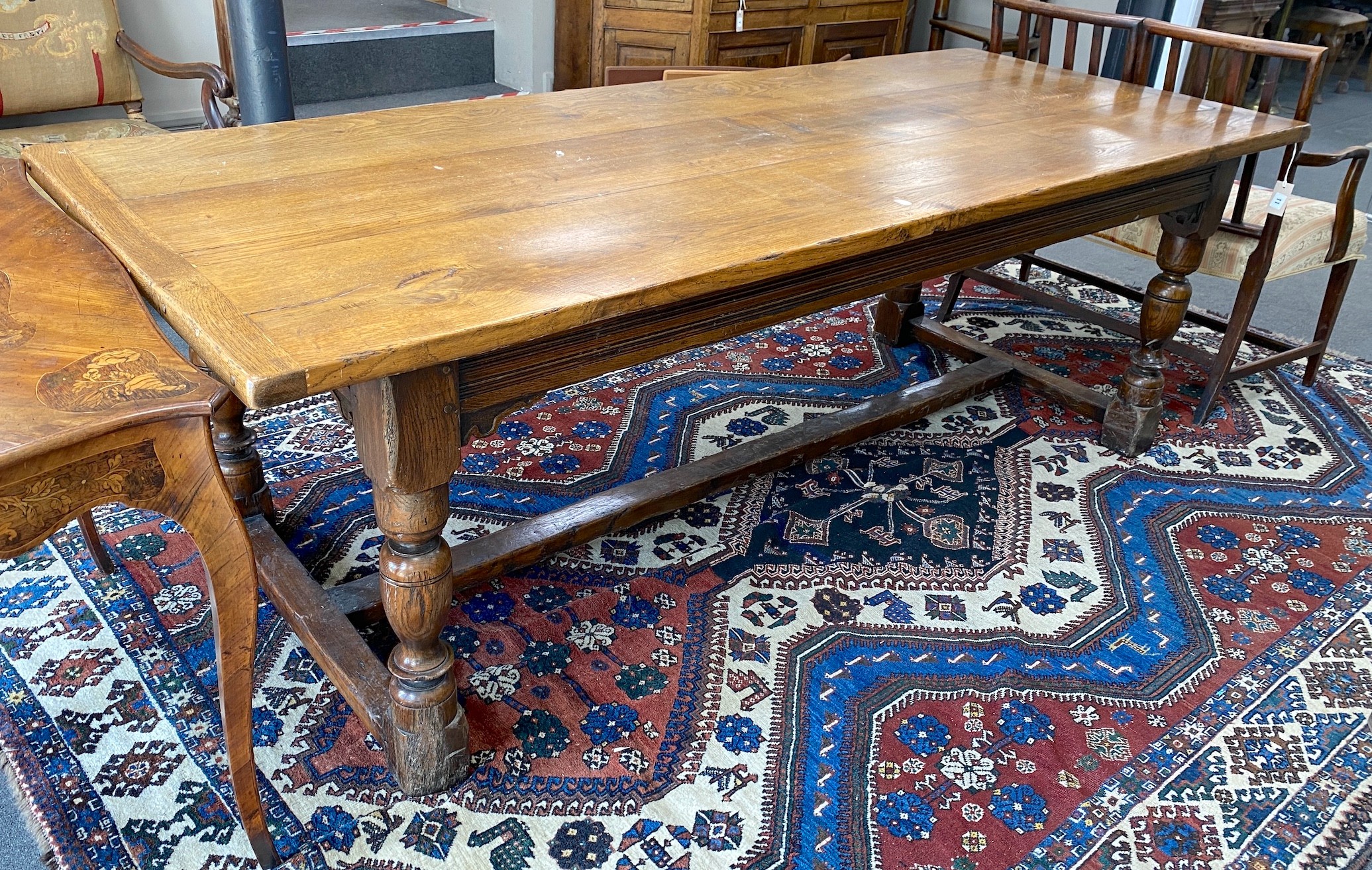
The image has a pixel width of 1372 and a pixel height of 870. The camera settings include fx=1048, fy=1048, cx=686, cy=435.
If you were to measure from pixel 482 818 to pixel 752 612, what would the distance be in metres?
0.70

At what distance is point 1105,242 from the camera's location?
301cm

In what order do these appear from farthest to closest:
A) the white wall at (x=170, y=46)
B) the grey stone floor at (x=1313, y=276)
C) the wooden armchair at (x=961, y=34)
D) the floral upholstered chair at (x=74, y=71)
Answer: the wooden armchair at (x=961, y=34)
the white wall at (x=170, y=46)
the grey stone floor at (x=1313, y=276)
the floral upholstered chair at (x=74, y=71)

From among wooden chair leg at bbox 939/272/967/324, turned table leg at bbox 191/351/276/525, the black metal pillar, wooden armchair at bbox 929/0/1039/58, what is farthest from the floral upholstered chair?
wooden armchair at bbox 929/0/1039/58

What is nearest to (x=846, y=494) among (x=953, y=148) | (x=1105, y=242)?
(x=953, y=148)

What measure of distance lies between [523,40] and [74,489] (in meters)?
4.67

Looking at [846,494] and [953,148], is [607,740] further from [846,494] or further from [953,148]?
[953,148]

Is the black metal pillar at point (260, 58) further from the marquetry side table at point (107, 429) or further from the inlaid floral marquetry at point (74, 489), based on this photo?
the inlaid floral marquetry at point (74, 489)

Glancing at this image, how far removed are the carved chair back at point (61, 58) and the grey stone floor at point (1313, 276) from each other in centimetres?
344

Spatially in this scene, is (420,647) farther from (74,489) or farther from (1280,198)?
(1280,198)

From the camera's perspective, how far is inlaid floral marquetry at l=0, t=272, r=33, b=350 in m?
1.25

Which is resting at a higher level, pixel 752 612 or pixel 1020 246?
pixel 1020 246

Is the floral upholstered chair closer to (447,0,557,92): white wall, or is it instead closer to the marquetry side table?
the marquetry side table

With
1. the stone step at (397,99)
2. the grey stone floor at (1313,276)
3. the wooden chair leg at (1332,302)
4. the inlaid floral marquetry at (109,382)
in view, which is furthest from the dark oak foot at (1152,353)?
the stone step at (397,99)

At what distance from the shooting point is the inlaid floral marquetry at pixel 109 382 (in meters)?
1.17
